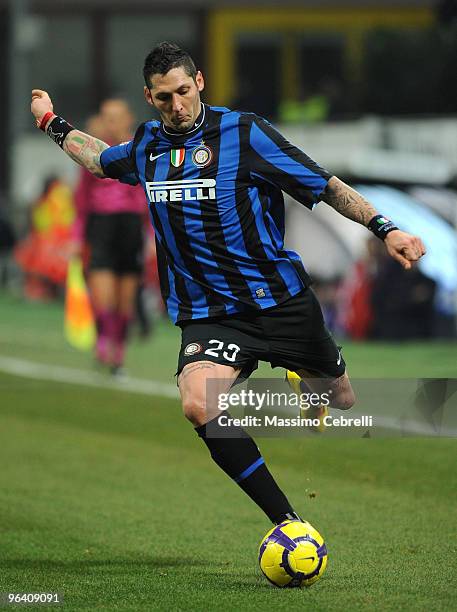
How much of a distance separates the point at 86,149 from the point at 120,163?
0.28 metres

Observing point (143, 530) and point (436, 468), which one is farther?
point (436, 468)

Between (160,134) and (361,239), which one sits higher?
(160,134)

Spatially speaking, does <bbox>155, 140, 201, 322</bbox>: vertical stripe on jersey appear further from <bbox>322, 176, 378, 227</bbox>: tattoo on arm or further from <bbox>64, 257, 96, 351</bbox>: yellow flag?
<bbox>64, 257, 96, 351</bbox>: yellow flag

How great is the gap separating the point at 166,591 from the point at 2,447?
4.39m

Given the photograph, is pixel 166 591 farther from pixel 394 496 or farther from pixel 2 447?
pixel 2 447

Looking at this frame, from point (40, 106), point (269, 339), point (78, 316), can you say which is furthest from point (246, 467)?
point (78, 316)

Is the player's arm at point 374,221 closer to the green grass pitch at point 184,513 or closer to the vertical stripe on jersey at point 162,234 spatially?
the vertical stripe on jersey at point 162,234

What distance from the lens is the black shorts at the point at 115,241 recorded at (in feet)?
47.2

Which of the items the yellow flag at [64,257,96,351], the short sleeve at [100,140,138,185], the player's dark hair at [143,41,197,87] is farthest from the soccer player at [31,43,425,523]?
the yellow flag at [64,257,96,351]

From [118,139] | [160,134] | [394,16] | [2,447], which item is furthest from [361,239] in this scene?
[394,16]

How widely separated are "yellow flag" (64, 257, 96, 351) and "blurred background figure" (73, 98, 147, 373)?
9.87 feet

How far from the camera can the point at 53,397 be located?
13031 millimetres

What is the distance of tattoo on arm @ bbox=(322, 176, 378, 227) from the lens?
6453 millimetres

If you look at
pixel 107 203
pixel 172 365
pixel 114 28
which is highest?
pixel 114 28
